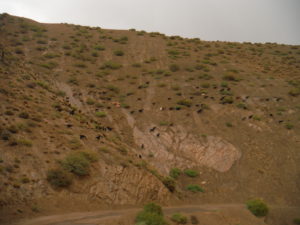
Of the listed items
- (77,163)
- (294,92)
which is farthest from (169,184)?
(294,92)

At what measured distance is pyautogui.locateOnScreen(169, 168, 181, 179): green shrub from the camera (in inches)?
1085

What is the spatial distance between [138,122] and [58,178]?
1712 centimetres

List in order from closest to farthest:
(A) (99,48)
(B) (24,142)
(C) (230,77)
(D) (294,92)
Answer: (B) (24,142) < (D) (294,92) < (C) (230,77) < (A) (99,48)

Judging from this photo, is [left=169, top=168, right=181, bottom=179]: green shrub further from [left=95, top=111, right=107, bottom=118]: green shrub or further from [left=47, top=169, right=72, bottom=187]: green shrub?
[left=95, top=111, right=107, bottom=118]: green shrub

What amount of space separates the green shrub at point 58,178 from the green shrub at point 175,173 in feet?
34.3

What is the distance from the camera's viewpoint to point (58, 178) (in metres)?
19.0

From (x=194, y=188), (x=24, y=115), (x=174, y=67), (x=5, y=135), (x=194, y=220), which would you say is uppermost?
(x=174, y=67)

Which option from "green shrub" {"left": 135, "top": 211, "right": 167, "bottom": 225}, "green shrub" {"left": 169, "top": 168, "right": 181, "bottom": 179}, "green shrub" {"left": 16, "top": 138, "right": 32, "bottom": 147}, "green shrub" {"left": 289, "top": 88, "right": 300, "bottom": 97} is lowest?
"green shrub" {"left": 135, "top": 211, "right": 167, "bottom": 225}

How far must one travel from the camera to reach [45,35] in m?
56.6

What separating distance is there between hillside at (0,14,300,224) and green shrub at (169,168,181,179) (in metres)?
0.18

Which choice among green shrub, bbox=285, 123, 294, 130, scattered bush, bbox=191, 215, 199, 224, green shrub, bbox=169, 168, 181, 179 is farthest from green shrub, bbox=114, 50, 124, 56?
scattered bush, bbox=191, 215, 199, 224

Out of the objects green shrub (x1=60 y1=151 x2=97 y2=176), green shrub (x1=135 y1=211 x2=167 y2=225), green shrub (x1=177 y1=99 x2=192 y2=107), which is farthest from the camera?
green shrub (x1=177 y1=99 x2=192 y2=107)

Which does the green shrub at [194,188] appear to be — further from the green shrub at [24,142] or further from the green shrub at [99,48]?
the green shrub at [99,48]

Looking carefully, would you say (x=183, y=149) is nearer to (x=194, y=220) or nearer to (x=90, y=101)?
(x=90, y=101)
